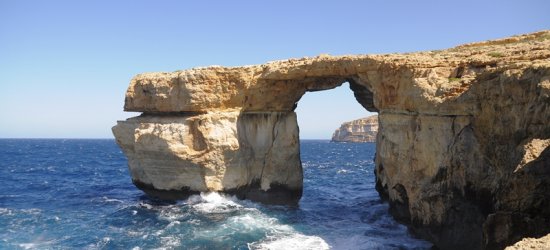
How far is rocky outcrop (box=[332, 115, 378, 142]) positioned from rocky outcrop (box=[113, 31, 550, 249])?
126572mm

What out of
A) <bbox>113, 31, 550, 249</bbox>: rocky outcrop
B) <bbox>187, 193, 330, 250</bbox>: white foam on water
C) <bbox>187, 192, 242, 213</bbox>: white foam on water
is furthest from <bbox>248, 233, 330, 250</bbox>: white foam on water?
<bbox>187, 192, 242, 213</bbox>: white foam on water

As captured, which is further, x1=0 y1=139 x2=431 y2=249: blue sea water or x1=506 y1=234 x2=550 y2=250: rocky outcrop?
x1=0 y1=139 x2=431 y2=249: blue sea water

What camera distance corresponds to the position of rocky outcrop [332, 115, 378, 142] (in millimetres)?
154000

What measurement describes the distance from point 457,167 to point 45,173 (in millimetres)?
41064

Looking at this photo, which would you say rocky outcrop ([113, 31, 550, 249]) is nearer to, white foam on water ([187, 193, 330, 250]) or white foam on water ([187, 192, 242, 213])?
white foam on water ([187, 192, 242, 213])

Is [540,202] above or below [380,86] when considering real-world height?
below

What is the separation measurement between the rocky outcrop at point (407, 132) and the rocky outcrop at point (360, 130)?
127m

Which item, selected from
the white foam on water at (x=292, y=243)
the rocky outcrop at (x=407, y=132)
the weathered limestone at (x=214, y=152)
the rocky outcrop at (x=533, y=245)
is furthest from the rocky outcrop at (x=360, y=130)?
Answer: the rocky outcrop at (x=533, y=245)

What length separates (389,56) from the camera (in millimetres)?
21547

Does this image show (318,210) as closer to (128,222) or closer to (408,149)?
(408,149)

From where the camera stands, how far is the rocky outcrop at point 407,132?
12.3m

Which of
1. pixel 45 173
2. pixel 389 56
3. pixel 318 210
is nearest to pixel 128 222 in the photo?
pixel 318 210

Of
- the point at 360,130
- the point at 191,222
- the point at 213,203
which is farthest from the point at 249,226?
the point at 360,130

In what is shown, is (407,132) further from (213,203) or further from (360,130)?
(360,130)
